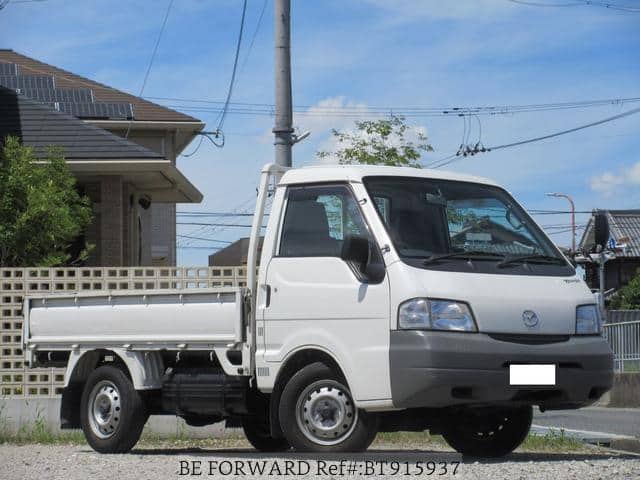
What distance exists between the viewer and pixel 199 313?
10359 mm

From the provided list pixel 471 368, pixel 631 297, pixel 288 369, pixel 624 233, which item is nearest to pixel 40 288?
pixel 288 369

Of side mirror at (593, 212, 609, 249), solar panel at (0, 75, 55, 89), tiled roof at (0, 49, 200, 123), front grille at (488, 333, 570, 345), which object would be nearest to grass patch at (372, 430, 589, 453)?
side mirror at (593, 212, 609, 249)

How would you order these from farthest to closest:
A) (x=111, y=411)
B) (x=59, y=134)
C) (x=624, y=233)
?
(x=624, y=233)
(x=59, y=134)
(x=111, y=411)

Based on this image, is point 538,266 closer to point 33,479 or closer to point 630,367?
point 33,479

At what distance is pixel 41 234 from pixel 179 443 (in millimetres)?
7151

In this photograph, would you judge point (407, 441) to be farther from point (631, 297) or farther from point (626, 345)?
point (631, 297)

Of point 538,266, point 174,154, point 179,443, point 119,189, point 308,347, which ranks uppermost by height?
point 174,154

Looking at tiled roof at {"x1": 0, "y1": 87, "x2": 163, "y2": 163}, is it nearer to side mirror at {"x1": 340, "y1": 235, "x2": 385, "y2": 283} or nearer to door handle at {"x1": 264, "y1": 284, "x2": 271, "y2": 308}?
door handle at {"x1": 264, "y1": 284, "x2": 271, "y2": 308}

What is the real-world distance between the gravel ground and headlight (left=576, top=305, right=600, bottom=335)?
990 millimetres

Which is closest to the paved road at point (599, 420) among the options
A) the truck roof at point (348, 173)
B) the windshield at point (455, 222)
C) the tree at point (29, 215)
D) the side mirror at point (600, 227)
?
the side mirror at point (600, 227)

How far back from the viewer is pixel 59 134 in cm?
2461

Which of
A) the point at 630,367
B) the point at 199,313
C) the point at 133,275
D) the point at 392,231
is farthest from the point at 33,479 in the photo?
the point at 630,367

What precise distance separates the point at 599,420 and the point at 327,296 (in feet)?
39.2

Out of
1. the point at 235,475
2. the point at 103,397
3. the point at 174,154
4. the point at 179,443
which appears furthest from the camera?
the point at 174,154
